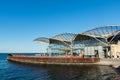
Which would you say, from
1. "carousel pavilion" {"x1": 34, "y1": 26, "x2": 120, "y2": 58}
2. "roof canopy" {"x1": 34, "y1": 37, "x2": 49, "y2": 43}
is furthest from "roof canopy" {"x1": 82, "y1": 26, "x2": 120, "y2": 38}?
"roof canopy" {"x1": 34, "y1": 37, "x2": 49, "y2": 43}

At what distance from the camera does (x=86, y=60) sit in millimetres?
72688

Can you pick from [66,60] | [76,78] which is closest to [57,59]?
[66,60]

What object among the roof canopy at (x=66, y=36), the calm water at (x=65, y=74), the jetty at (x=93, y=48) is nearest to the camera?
the calm water at (x=65, y=74)

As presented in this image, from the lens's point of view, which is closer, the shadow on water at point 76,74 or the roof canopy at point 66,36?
the shadow on water at point 76,74

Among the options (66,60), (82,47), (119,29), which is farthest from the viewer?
(82,47)

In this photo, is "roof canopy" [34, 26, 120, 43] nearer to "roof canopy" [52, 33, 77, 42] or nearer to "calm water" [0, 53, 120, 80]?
"roof canopy" [52, 33, 77, 42]

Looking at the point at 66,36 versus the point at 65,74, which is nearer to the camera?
the point at 65,74

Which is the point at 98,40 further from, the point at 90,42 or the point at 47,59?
the point at 47,59

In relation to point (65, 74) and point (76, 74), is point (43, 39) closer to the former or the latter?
point (65, 74)

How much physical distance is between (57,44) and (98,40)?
117 ft

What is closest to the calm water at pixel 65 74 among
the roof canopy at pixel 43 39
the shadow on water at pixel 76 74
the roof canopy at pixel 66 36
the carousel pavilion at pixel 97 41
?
the shadow on water at pixel 76 74

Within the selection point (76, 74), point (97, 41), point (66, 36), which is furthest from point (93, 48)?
point (76, 74)

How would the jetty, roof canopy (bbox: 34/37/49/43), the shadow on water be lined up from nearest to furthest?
the shadow on water < the jetty < roof canopy (bbox: 34/37/49/43)

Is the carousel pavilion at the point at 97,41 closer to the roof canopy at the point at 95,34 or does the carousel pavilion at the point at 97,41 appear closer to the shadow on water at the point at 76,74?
the roof canopy at the point at 95,34
